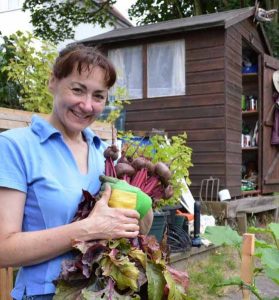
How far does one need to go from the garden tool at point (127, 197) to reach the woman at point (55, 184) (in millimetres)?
29

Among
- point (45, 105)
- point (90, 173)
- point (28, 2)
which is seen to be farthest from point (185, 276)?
point (28, 2)

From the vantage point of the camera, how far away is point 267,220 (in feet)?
27.7

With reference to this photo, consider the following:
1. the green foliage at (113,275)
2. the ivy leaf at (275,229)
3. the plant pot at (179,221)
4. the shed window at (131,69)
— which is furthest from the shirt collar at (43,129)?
the shed window at (131,69)

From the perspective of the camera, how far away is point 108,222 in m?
1.42

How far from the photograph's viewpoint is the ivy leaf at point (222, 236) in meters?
1.99

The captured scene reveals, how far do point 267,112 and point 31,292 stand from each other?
816 centimetres

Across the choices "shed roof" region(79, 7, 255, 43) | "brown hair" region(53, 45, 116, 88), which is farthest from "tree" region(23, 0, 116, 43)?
"brown hair" region(53, 45, 116, 88)

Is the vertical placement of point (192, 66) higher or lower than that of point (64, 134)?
higher

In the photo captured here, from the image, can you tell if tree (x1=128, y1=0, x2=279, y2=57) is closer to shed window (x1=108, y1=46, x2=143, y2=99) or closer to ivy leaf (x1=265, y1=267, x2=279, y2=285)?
shed window (x1=108, y1=46, x2=143, y2=99)

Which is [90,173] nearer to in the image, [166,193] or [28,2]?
[166,193]

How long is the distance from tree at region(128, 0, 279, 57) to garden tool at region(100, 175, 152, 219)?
11418 millimetres

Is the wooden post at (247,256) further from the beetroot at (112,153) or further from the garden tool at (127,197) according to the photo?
the beetroot at (112,153)

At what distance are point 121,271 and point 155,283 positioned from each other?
0.13m

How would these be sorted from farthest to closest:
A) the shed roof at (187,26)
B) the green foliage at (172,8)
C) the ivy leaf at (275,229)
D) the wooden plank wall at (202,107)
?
the green foliage at (172,8) < the wooden plank wall at (202,107) < the shed roof at (187,26) < the ivy leaf at (275,229)
